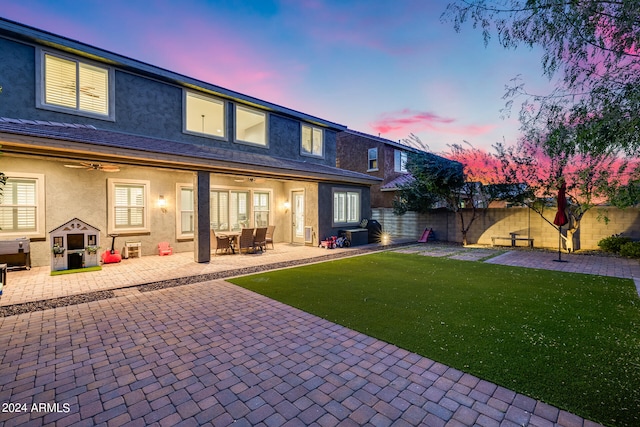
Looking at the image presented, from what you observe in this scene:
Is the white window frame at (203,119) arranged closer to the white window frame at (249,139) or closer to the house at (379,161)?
the white window frame at (249,139)

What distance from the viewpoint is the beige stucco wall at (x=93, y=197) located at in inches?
345

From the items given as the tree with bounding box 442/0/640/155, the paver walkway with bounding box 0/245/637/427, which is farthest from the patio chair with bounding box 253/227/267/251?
the tree with bounding box 442/0/640/155

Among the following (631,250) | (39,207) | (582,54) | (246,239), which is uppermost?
(582,54)

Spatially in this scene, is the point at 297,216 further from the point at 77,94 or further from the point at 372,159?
the point at 77,94

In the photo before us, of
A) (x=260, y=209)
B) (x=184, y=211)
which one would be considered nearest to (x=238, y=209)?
(x=260, y=209)

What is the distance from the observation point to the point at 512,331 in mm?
4320

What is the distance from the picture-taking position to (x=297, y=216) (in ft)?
48.5

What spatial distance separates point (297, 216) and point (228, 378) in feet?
38.5

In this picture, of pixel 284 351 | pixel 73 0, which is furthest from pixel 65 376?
pixel 73 0

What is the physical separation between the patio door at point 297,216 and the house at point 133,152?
0.10 meters

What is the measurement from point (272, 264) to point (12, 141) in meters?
6.85

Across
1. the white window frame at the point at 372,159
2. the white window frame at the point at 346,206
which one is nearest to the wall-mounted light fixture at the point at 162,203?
the white window frame at the point at 346,206

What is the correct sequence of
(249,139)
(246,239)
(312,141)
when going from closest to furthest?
(246,239) → (249,139) → (312,141)

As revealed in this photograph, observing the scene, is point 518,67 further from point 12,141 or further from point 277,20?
point 277,20
